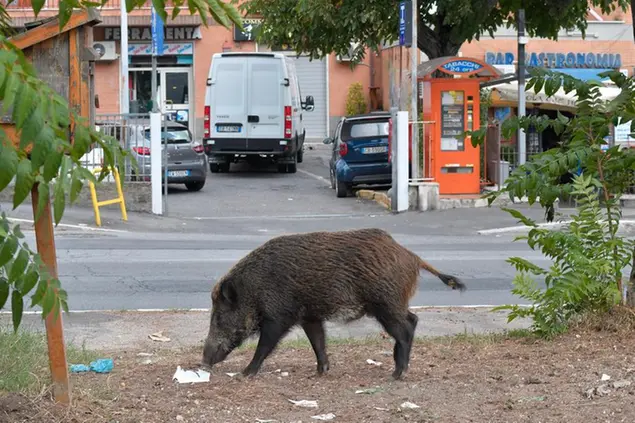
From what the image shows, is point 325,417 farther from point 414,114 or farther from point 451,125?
point 451,125

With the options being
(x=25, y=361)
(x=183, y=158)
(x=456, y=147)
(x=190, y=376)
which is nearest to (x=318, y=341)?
(x=190, y=376)

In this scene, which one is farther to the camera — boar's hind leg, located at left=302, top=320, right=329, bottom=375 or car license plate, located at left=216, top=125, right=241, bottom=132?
car license plate, located at left=216, top=125, right=241, bottom=132

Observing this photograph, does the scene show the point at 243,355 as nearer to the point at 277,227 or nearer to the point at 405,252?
the point at 405,252

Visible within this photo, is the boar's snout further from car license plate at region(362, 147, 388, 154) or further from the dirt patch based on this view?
car license plate at region(362, 147, 388, 154)

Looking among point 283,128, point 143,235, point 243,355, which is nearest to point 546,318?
point 243,355

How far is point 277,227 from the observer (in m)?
19.3

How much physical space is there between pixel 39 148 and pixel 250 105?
2546 cm

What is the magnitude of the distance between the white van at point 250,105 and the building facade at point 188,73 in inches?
345

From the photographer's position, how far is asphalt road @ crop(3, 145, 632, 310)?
1145cm

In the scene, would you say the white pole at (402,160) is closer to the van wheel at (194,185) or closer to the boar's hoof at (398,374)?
the van wheel at (194,185)

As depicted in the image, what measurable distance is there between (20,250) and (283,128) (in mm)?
24469

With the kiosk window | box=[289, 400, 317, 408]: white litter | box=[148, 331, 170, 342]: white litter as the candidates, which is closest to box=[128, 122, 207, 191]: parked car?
the kiosk window

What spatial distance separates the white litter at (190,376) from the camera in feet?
21.7

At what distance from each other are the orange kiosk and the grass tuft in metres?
14.8
